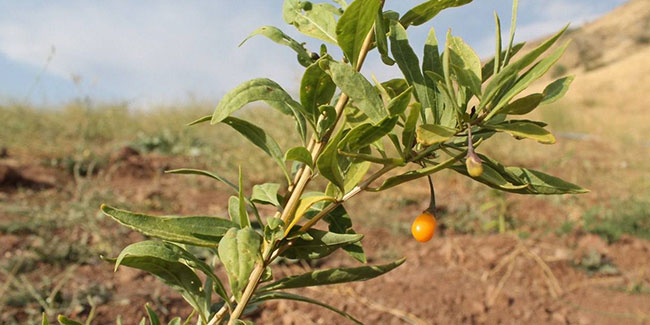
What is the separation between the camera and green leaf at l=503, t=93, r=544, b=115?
71 centimetres

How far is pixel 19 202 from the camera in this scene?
3771 mm

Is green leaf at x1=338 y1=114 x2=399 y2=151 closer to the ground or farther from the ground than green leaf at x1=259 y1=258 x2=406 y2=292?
farther from the ground

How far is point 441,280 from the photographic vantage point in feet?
9.15

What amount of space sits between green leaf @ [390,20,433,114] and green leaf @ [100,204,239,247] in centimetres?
37

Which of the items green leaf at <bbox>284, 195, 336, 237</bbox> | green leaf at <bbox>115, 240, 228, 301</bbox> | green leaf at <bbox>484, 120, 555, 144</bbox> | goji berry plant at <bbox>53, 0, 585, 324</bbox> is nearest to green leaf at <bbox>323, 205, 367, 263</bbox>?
goji berry plant at <bbox>53, 0, 585, 324</bbox>

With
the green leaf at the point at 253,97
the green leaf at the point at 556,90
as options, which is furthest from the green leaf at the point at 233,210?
the green leaf at the point at 556,90

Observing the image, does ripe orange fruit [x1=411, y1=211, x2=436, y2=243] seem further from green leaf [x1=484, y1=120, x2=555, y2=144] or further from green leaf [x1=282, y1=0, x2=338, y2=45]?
green leaf [x1=282, y1=0, x2=338, y2=45]

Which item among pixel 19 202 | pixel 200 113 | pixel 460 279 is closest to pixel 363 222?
pixel 460 279

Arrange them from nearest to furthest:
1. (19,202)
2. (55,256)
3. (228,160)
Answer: (55,256)
(19,202)
(228,160)

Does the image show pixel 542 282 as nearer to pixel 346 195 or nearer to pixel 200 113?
pixel 346 195

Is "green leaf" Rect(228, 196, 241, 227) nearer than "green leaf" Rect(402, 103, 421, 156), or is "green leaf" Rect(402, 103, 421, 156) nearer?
"green leaf" Rect(402, 103, 421, 156)

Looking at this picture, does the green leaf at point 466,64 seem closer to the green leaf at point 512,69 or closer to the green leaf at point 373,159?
the green leaf at point 512,69

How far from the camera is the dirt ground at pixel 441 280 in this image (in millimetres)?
2307

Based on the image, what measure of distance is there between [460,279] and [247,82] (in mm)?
2340
